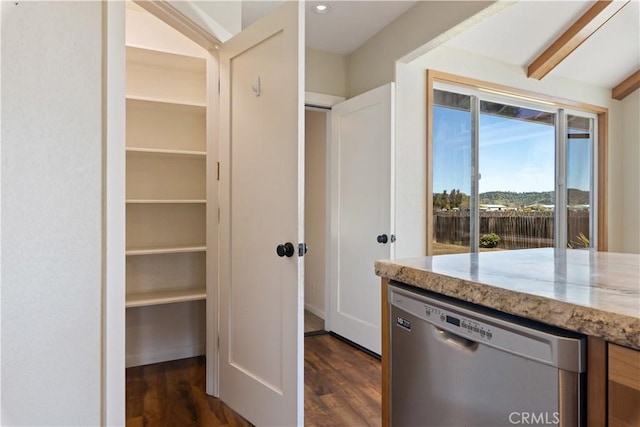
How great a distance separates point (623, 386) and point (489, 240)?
3.20m

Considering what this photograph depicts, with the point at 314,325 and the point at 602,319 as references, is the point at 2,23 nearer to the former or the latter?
the point at 602,319

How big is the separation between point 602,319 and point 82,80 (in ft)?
4.83

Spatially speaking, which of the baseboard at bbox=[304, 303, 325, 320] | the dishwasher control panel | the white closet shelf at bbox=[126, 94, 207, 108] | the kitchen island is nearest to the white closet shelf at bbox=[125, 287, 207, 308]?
the white closet shelf at bbox=[126, 94, 207, 108]

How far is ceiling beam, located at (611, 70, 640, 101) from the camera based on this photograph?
161 inches

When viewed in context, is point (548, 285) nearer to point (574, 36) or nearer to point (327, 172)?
point (327, 172)

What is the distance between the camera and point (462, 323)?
81 centimetres

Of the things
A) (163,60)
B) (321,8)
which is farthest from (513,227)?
(163,60)

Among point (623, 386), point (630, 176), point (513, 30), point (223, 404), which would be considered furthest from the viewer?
point (630, 176)

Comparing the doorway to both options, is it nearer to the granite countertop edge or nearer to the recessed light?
the recessed light

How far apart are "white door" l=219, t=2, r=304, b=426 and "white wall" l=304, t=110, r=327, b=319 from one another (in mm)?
1620

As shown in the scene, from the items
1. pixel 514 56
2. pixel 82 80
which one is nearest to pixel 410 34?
pixel 514 56

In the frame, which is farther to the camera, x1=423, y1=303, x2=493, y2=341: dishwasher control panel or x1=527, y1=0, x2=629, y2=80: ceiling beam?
x1=527, y1=0, x2=629, y2=80: ceiling beam

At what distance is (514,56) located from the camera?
132 inches

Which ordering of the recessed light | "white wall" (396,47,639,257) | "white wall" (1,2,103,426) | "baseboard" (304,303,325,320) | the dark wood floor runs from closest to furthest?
1. "white wall" (1,2,103,426)
2. the dark wood floor
3. the recessed light
4. "white wall" (396,47,639,257)
5. "baseboard" (304,303,325,320)
